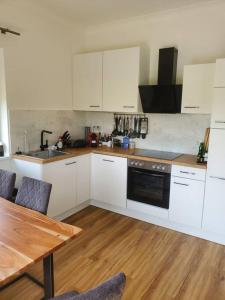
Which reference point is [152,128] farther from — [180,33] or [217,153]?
[180,33]

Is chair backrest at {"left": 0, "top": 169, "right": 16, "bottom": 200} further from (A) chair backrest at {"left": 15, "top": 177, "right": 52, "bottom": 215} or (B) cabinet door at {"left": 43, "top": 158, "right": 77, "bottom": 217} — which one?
(B) cabinet door at {"left": 43, "top": 158, "right": 77, "bottom": 217}

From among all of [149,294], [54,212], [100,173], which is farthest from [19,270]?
[100,173]

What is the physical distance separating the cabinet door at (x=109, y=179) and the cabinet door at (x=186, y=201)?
2.11 feet

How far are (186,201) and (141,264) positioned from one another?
87cm

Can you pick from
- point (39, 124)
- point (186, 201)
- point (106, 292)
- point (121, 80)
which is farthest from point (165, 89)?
point (106, 292)

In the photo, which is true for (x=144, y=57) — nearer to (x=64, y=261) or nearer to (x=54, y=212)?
(x=54, y=212)

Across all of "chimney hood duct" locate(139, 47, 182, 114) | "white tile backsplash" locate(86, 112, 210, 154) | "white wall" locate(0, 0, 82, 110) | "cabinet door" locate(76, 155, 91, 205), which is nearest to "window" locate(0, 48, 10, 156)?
"white wall" locate(0, 0, 82, 110)

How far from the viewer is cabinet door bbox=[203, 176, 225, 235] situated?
250cm

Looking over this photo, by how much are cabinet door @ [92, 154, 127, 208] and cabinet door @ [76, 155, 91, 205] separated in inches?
2.9

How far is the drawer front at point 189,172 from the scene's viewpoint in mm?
2575

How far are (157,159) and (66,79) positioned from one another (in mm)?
1769

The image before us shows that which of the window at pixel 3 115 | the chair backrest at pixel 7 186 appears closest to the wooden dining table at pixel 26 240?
the chair backrest at pixel 7 186

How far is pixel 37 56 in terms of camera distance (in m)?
3.00

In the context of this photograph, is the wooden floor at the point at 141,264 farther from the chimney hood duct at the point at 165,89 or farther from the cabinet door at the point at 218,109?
the chimney hood duct at the point at 165,89
